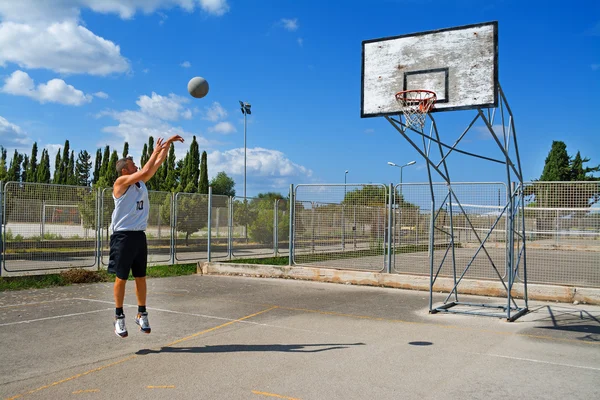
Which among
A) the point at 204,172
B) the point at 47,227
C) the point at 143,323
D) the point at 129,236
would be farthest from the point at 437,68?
the point at 204,172

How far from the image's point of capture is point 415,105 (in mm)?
8586

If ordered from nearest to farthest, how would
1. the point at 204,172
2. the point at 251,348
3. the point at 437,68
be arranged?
1. the point at 251,348
2. the point at 437,68
3. the point at 204,172

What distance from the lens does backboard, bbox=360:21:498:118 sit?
26.0ft

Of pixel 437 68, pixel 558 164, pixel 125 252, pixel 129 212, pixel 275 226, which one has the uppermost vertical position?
pixel 558 164

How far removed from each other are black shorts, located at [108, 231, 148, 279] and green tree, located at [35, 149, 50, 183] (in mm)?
67014

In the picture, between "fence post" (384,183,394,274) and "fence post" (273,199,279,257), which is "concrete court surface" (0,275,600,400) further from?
"fence post" (273,199,279,257)

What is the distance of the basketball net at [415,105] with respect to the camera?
843 centimetres

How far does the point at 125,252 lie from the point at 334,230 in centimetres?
944

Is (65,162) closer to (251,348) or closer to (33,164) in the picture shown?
(33,164)

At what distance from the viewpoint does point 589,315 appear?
912 cm

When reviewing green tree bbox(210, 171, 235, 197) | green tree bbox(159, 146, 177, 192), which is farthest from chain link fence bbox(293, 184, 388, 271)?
green tree bbox(210, 171, 235, 197)

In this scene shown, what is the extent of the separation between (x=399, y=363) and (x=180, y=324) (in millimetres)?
3455

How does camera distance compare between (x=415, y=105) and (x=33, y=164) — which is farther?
(x=33, y=164)

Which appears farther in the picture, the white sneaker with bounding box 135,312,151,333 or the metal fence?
the metal fence
